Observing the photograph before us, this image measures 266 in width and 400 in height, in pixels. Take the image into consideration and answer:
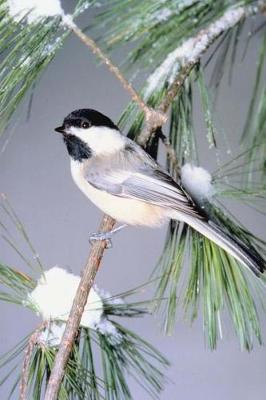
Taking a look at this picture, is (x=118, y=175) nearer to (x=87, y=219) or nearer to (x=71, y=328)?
(x=71, y=328)

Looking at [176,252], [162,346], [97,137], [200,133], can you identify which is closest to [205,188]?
[176,252]

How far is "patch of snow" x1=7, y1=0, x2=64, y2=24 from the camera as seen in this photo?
Answer: 1.56 ft

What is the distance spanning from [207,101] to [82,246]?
0.73 m

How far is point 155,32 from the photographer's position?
399mm

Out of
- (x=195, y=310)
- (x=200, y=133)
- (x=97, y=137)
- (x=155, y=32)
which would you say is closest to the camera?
(x=155, y=32)

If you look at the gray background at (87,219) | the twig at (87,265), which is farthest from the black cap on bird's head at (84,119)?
the gray background at (87,219)

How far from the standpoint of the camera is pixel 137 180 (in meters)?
0.72

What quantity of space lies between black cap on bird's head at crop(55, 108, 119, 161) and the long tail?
0.65ft

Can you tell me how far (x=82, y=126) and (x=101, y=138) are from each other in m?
0.03

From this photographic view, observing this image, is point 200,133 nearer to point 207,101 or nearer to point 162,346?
point 162,346

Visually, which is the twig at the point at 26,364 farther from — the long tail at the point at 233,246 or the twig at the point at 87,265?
the long tail at the point at 233,246

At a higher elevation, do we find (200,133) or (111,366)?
(200,133)

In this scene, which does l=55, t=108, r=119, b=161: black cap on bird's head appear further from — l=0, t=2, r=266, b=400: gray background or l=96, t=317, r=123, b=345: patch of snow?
l=0, t=2, r=266, b=400: gray background

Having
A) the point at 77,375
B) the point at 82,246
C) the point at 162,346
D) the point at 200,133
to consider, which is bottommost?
the point at 77,375
